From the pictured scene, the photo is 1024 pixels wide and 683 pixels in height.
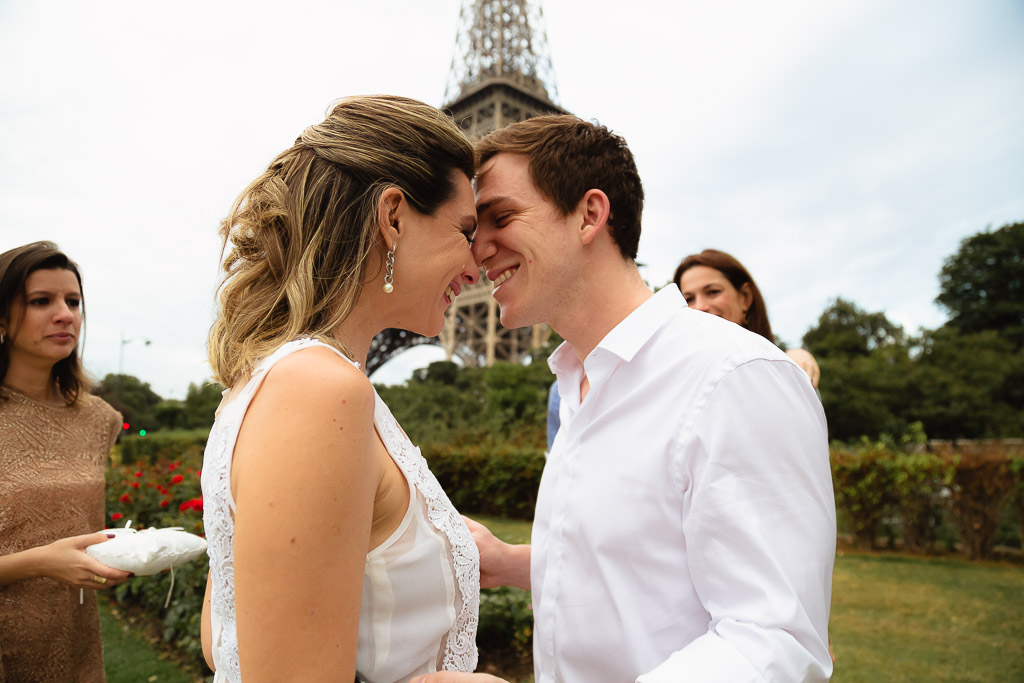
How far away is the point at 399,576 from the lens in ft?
4.26

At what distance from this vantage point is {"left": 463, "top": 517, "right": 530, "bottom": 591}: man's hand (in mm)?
2055

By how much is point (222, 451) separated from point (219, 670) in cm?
55

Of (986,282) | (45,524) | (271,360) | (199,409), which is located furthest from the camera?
(199,409)

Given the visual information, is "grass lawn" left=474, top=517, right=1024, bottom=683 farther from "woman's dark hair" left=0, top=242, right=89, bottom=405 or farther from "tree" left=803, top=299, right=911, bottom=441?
"tree" left=803, top=299, right=911, bottom=441

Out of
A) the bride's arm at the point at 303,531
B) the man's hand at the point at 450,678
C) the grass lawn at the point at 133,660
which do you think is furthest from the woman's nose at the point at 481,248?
the grass lawn at the point at 133,660

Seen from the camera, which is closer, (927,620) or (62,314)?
(62,314)

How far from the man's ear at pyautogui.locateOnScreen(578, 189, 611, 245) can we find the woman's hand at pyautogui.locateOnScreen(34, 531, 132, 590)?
1.97 metres

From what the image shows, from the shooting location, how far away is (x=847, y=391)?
2102 cm

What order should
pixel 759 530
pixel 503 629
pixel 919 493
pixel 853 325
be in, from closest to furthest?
1. pixel 759 530
2. pixel 503 629
3. pixel 919 493
4. pixel 853 325

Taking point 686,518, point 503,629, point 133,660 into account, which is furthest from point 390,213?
point 133,660

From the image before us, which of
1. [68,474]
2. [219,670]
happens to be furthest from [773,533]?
[68,474]

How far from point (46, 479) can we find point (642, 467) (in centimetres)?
248

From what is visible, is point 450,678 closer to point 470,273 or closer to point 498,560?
point 498,560

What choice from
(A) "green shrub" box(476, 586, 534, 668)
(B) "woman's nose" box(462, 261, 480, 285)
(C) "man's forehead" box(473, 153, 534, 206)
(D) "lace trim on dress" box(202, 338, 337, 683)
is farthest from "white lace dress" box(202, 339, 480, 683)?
(A) "green shrub" box(476, 586, 534, 668)
